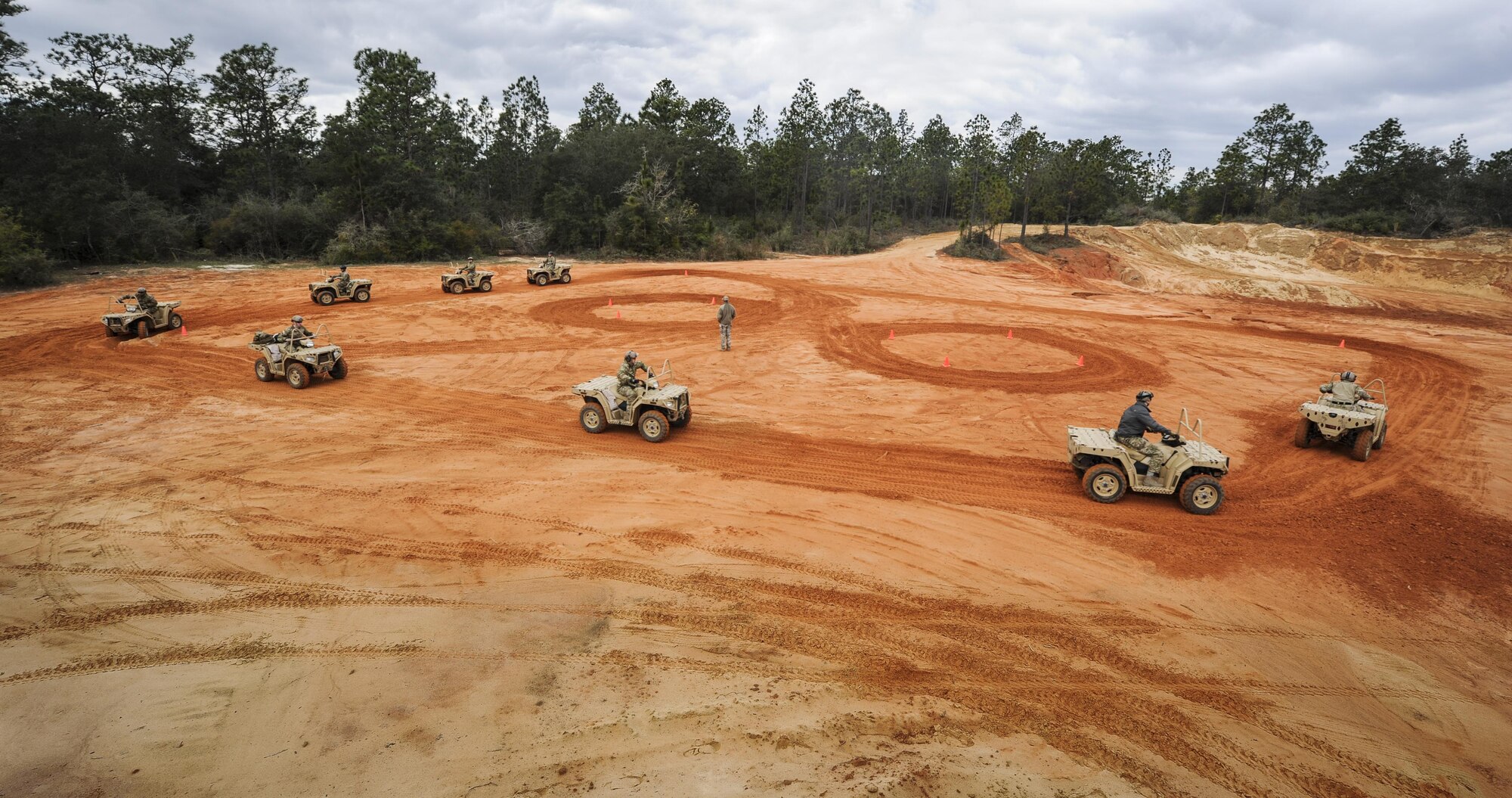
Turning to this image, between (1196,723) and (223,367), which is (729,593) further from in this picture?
(223,367)

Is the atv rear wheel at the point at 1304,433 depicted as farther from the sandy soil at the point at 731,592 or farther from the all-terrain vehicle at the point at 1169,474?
the all-terrain vehicle at the point at 1169,474

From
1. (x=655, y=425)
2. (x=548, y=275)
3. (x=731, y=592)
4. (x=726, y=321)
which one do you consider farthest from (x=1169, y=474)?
(x=548, y=275)

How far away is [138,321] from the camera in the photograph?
1666 centimetres

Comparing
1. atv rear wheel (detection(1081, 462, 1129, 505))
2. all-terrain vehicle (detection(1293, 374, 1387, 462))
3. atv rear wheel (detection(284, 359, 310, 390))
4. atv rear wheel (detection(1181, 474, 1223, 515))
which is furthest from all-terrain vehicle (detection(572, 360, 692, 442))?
all-terrain vehicle (detection(1293, 374, 1387, 462))

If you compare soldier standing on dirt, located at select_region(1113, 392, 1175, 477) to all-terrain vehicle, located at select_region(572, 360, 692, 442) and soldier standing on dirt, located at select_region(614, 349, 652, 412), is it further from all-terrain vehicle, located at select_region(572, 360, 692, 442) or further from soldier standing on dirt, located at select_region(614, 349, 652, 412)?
soldier standing on dirt, located at select_region(614, 349, 652, 412)

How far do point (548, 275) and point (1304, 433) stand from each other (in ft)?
79.6

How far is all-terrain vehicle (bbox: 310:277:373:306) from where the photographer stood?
21344 millimetres

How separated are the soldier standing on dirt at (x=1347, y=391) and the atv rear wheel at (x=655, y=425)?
34.6 ft

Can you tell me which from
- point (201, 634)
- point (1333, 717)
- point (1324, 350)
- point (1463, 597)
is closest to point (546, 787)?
point (201, 634)

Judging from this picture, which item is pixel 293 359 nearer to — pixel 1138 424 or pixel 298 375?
pixel 298 375

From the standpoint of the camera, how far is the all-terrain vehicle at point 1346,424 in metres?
10.1

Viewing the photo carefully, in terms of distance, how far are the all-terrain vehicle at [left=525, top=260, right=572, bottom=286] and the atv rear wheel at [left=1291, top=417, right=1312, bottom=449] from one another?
→ 23.7m

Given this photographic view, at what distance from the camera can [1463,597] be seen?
682 centimetres

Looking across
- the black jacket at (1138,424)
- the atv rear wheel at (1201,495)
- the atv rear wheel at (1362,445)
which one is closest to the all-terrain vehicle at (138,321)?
the black jacket at (1138,424)
